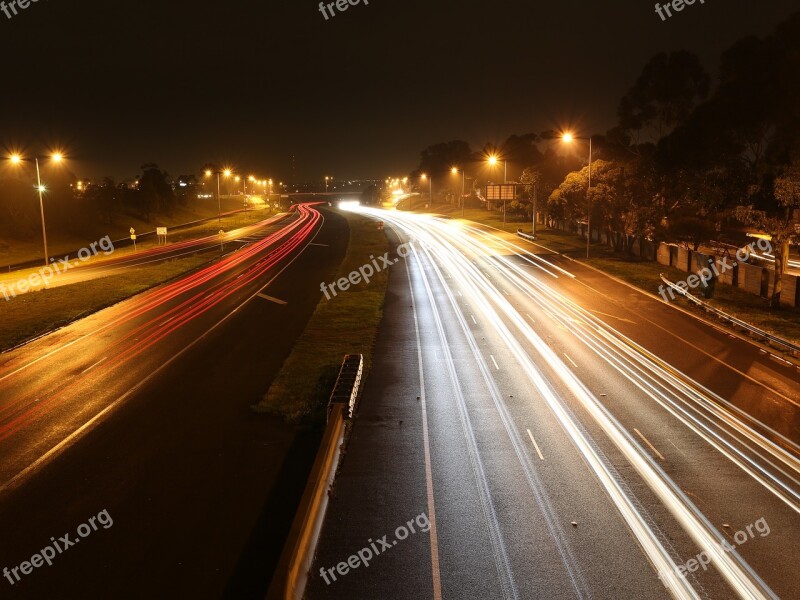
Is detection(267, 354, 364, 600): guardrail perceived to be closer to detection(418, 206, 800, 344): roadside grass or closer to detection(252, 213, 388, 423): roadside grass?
detection(252, 213, 388, 423): roadside grass

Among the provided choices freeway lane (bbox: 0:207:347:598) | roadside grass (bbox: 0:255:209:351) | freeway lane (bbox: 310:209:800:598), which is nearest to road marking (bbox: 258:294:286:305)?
freeway lane (bbox: 0:207:347:598)

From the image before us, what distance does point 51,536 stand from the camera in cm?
1175

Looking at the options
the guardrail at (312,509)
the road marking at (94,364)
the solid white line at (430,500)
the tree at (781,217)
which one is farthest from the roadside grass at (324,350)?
the tree at (781,217)

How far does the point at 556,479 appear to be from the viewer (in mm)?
13758

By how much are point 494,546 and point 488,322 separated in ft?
61.7

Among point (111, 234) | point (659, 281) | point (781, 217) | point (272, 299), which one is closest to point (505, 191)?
point (659, 281)

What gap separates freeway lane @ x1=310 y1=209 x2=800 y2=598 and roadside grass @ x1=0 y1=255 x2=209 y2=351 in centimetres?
1668

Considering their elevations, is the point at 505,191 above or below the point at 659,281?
above

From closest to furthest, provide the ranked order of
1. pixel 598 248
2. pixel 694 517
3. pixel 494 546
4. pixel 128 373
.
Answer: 1. pixel 494 546
2. pixel 694 517
3. pixel 128 373
4. pixel 598 248

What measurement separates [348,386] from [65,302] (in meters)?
23.3

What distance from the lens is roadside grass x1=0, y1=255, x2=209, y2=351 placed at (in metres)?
27.6

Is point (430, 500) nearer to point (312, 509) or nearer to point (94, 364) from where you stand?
point (312, 509)

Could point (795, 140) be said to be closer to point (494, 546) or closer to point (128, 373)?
point (494, 546)

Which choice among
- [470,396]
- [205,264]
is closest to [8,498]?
[470,396]
